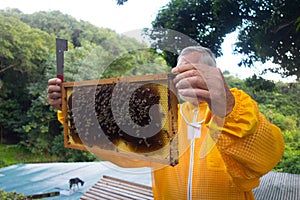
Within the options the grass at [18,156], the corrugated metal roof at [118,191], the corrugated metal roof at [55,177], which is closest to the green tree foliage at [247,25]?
the corrugated metal roof at [118,191]

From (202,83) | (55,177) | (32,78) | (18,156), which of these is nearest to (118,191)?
(55,177)

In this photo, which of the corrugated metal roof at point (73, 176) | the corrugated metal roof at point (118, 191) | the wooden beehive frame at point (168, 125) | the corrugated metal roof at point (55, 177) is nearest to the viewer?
the wooden beehive frame at point (168, 125)

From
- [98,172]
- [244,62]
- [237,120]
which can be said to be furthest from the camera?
[98,172]

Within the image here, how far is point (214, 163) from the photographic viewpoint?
3.41 feet

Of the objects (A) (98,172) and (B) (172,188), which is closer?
(B) (172,188)

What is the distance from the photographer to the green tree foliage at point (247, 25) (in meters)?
3.38

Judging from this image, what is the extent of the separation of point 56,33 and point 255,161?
11.0m

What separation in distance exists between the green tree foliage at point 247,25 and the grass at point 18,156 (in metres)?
8.32

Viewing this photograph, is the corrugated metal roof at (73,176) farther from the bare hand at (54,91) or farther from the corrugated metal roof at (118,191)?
the bare hand at (54,91)

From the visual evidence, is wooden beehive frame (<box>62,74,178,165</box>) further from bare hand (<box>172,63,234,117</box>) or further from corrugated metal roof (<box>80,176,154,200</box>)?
corrugated metal roof (<box>80,176,154,200</box>)

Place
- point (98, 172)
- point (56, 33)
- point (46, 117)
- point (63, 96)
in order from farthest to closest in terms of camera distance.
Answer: point (56, 33)
point (46, 117)
point (98, 172)
point (63, 96)

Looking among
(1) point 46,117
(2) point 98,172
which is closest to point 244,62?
(2) point 98,172

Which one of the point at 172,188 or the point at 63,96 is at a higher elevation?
the point at 63,96

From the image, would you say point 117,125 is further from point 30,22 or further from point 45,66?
point 30,22
